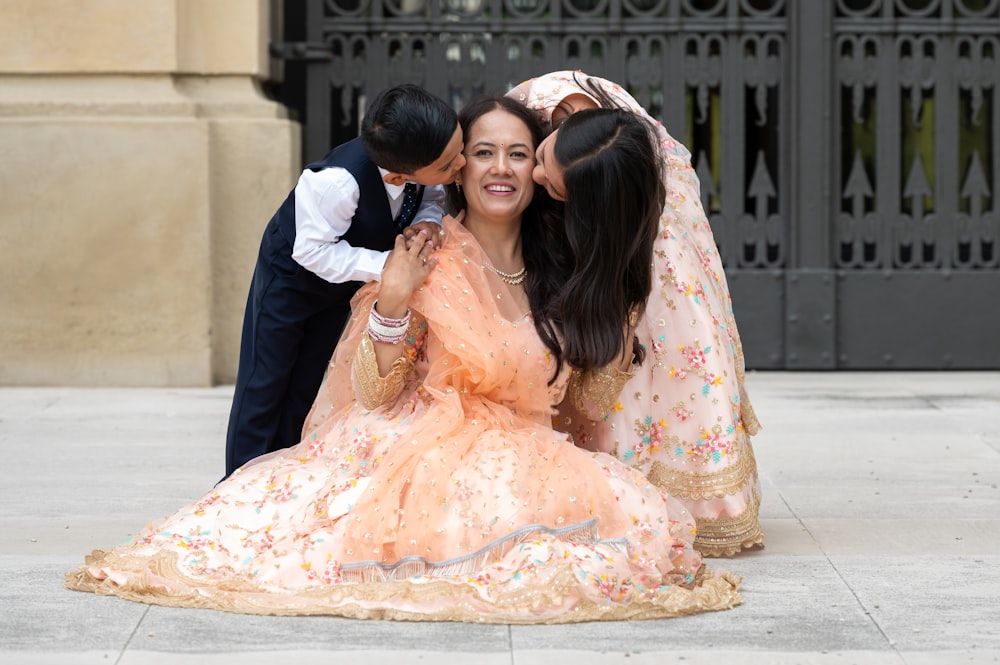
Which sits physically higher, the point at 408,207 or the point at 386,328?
the point at 408,207

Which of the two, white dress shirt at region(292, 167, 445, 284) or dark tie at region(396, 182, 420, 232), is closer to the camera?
white dress shirt at region(292, 167, 445, 284)

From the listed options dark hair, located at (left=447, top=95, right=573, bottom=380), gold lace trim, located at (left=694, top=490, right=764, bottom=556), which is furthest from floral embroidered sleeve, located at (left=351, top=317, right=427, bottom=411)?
gold lace trim, located at (left=694, top=490, right=764, bottom=556)

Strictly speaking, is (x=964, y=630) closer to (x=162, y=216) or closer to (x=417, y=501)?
(x=417, y=501)

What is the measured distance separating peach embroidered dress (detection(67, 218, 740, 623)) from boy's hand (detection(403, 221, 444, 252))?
0.05m

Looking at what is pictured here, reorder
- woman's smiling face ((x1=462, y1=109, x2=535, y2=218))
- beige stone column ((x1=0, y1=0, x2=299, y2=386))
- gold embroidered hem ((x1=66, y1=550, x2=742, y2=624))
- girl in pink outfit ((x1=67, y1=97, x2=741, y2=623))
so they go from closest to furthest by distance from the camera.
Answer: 1. gold embroidered hem ((x1=66, y1=550, x2=742, y2=624))
2. girl in pink outfit ((x1=67, y1=97, x2=741, y2=623))
3. woman's smiling face ((x1=462, y1=109, x2=535, y2=218))
4. beige stone column ((x1=0, y1=0, x2=299, y2=386))

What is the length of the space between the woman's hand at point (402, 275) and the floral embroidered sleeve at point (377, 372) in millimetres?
103

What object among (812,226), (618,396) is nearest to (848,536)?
(618,396)

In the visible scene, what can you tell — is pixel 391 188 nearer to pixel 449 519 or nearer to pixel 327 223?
pixel 327 223

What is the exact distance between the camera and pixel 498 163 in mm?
4125

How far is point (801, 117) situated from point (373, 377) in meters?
4.71

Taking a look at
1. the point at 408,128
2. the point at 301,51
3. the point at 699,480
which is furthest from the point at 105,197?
the point at 699,480

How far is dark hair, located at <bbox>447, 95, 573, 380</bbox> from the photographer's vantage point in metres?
4.18

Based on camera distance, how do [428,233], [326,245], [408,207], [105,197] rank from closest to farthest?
1. [428,233]
2. [326,245]
3. [408,207]
4. [105,197]

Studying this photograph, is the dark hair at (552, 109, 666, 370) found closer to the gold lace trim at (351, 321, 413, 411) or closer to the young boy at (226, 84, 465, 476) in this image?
the young boy at (226, 84, 465, 476)
